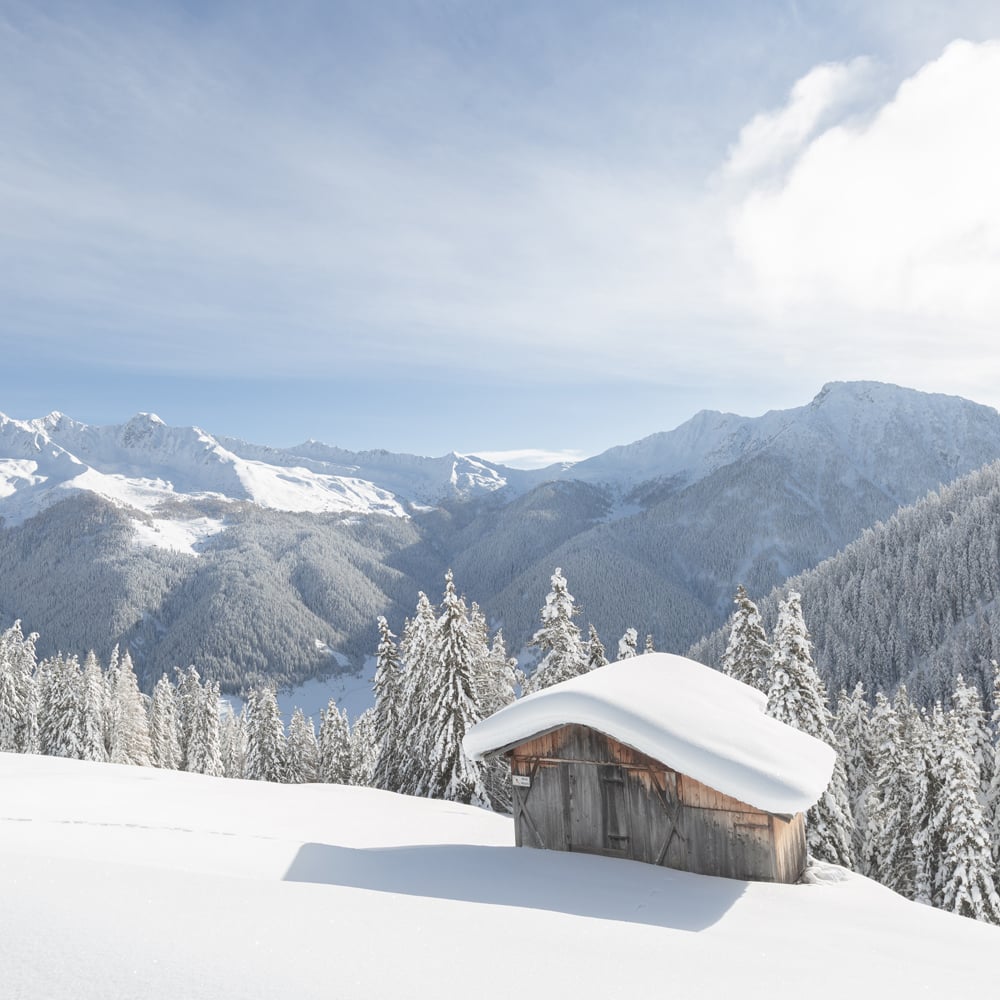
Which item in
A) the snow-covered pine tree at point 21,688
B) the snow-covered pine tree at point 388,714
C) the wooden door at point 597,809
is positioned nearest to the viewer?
the wooden door at point 597,809

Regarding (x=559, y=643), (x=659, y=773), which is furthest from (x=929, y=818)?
(x=659, y=773)

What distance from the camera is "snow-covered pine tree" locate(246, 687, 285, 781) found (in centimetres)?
4522

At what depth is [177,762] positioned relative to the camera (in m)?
58.9

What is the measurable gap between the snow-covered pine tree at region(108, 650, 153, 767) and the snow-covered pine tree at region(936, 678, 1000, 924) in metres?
46.4

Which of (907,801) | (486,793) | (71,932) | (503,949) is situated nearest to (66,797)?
(71,932)

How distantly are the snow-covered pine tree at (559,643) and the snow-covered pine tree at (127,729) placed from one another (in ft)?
106

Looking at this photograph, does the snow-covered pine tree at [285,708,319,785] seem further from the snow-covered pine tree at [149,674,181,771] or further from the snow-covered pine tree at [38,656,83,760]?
the snow-covered pine tree at [38,656,83,760]

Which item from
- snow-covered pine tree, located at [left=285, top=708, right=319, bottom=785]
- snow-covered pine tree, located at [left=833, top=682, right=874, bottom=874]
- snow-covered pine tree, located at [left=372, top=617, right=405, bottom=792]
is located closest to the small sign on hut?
snow-covered pine tree, located at [left=372, top=617, right=405, bottom=792]

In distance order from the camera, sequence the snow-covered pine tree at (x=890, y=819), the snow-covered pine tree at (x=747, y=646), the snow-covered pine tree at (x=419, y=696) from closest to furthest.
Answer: the snow-covered pine tree at (x=419, y=696)
the snow-covered pine tree at (x=890, y=819)
the snow-covered pine tree at (x=747, y=646)

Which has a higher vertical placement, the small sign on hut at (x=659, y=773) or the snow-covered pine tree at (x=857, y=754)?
the small sign on hut at (x=659, y=773)

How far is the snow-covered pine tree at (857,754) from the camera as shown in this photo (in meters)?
31.5

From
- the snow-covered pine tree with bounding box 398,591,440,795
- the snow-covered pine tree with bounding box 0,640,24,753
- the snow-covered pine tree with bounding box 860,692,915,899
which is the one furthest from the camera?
the snow-covered pine tree with bounding box 0,640,24,753

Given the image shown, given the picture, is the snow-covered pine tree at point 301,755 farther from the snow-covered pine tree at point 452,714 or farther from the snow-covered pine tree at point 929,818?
the snow-covered pine tree at point 929,818

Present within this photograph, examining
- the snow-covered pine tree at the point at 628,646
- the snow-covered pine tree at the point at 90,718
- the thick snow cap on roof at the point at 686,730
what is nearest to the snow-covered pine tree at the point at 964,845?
the snow-covered pine tree at the point at 628,646
